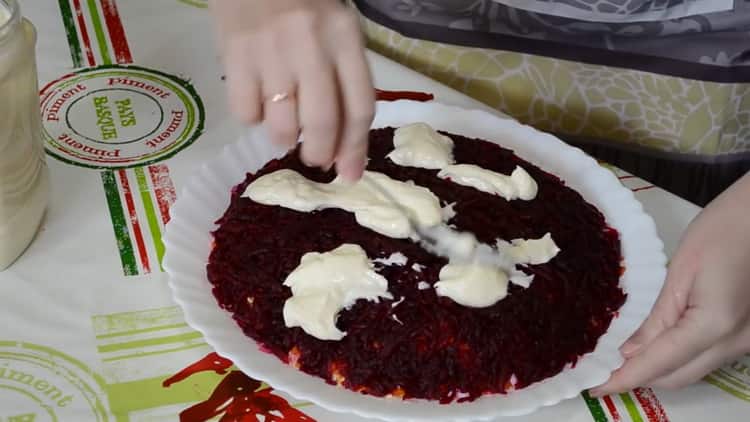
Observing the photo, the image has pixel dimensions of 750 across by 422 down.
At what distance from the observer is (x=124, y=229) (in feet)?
3.47

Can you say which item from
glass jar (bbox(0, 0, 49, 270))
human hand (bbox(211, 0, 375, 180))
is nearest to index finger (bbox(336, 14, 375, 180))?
human hand (bbox(211, 0, 375, 180))

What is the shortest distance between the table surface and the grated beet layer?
0.18 feet

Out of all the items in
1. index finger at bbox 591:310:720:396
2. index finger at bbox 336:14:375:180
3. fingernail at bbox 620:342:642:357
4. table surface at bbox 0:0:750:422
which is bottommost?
table surface at bbox 0:0:750:422

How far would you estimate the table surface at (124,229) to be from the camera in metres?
0.90

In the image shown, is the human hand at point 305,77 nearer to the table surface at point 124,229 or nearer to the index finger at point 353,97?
the index finger at point 353,97

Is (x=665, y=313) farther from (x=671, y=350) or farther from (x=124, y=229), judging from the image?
(x=124, y=229)

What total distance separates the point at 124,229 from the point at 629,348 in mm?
539

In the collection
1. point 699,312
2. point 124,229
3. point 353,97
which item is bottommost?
point 124,229

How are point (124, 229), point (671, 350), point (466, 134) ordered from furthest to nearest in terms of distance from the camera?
point (466, 134) < point (124, 229) < point (671, 350)

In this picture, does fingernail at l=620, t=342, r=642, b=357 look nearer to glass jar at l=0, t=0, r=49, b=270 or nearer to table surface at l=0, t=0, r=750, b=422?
table surface at l=0, t=0, r=750, b=422

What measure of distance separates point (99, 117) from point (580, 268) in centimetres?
60

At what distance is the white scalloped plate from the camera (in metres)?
0.86

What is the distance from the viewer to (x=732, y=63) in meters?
1.27

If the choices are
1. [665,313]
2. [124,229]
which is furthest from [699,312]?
[124,229]
